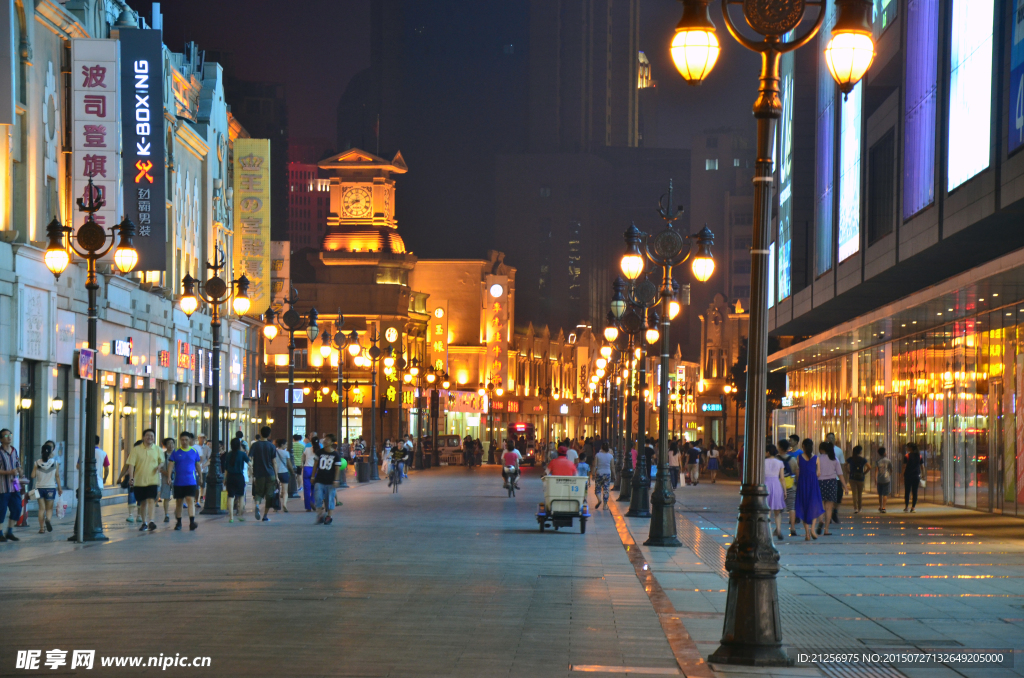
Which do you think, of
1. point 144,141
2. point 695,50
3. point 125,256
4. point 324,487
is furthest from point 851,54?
point 144,141

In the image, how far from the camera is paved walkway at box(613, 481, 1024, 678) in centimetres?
1041

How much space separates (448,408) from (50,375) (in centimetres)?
5869

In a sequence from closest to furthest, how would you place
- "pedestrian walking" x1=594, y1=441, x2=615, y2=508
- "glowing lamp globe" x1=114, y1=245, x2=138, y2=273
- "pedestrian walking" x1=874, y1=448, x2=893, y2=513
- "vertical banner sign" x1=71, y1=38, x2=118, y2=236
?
"glowing lamp globe" x1=114, y1=245, x2=138, y2=273, "vertical banner sign" x1=71, y1=38, x2=118, y2=236, "pedestrian walking" x1=874, y1=448, x2=893, y2=513, "pedestrian walking" x1=594, y1=441, x2=615, y2=508

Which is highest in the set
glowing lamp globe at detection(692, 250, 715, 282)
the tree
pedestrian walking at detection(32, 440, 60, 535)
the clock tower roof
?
the clock tower roof

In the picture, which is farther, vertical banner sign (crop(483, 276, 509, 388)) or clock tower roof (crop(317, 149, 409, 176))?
vertical banner sign (crop(483, 276, 509, 388))

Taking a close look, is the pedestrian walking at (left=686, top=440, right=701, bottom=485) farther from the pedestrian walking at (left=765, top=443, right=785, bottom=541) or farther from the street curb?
the street curb

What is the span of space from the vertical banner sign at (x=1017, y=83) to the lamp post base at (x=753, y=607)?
17.1 m

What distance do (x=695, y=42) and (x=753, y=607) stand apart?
Answer: 4.58 meters

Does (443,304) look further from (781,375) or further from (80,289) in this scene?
(80,289)

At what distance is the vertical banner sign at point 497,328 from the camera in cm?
10794

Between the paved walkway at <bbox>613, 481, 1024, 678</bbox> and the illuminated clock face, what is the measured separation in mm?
71420

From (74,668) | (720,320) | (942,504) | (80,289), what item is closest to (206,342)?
(80,289)

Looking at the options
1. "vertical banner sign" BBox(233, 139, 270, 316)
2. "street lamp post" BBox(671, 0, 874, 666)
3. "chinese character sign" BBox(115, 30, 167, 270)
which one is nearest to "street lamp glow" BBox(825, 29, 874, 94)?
"street lamp post" BBox(671, 0, 874, 666)

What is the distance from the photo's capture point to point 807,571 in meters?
16.3
